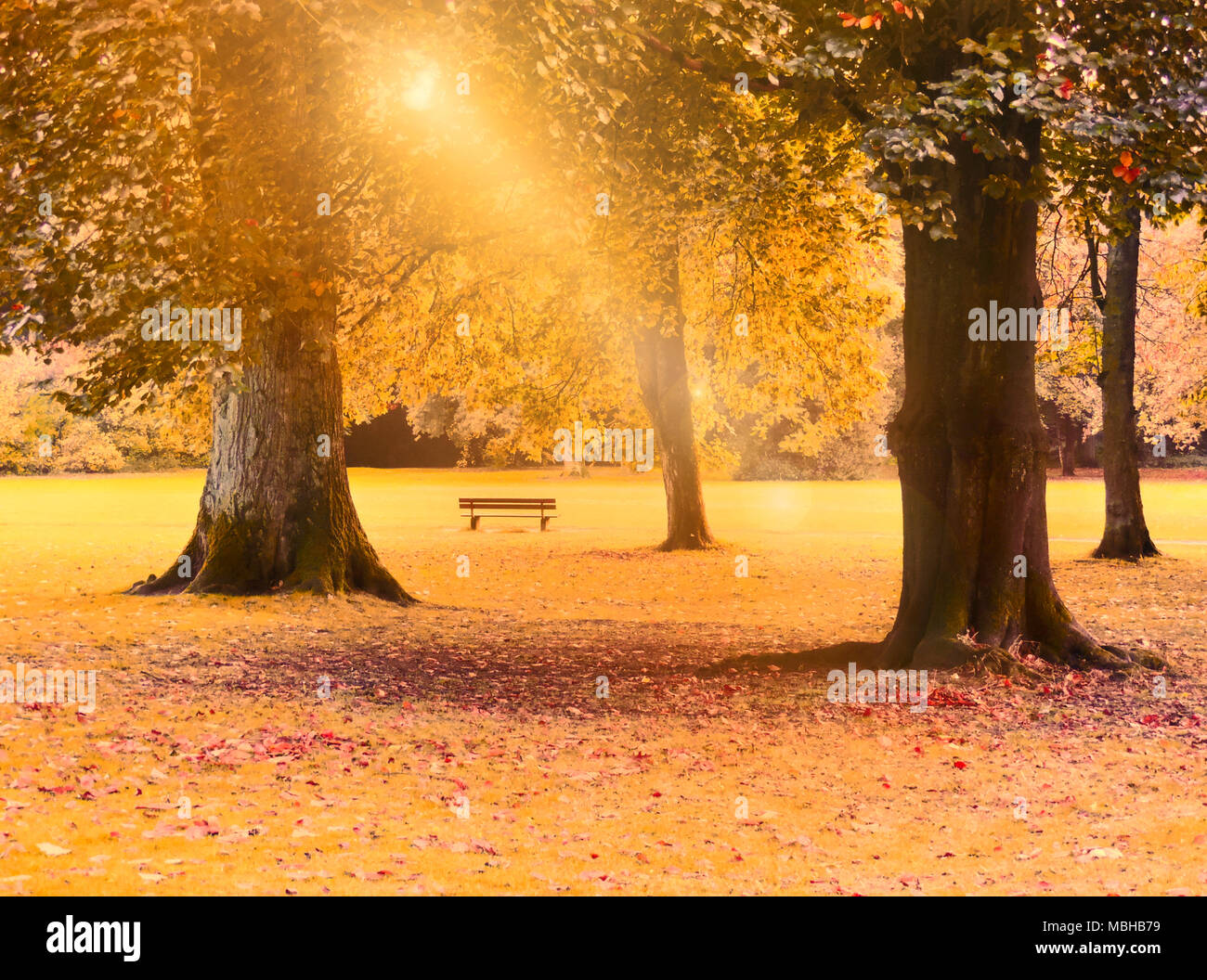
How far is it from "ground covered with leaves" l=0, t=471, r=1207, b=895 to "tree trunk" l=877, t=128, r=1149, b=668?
0.73 m

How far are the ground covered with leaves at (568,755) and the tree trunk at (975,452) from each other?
734mm

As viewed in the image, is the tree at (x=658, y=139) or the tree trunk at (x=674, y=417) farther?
the tree trunk at (x=674, y=417)

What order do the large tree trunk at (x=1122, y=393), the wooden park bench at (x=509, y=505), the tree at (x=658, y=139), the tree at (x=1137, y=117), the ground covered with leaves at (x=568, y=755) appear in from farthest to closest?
the wooden park bench at (x=509, y=505)
the large tree trunk at (x=1122, y=393)
the tree at (x=1137, y=117)
the tree at (x=658, y=139)
the ground covered with leaves at (x=568, y=755)

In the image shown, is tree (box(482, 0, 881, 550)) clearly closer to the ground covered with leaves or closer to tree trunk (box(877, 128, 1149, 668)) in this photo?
tree trunk (box(877, 128, 1149, 668))

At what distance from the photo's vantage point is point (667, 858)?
22.6 ft

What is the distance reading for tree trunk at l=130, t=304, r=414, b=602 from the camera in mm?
17094

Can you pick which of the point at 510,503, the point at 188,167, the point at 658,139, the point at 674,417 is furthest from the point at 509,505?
the point at 188,167

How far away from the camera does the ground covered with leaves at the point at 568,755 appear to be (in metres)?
6.72

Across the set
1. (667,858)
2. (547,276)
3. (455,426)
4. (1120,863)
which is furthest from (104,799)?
(455,426)

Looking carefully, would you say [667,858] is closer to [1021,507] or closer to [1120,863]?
[1120,863]

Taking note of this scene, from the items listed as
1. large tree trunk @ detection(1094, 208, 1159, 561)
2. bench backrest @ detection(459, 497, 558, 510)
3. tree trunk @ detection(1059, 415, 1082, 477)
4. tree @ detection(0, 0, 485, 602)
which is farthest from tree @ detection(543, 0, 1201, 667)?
tree trunk @ detection(1059, 415, 1082, 477)

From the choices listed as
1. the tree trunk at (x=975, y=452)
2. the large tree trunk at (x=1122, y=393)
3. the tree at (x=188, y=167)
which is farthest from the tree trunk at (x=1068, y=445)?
the tree at (x=188, y=167)

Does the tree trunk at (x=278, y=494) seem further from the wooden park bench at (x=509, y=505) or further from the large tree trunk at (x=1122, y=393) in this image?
the wooden park bench at (x=509, y=505)

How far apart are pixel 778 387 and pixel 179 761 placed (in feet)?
68.9
